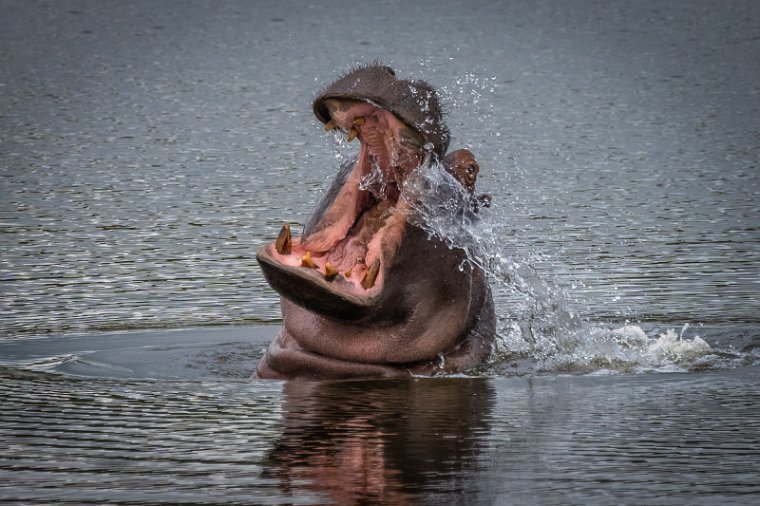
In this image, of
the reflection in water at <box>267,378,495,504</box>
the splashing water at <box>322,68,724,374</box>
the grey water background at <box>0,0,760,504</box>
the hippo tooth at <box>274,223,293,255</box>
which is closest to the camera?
the reflection in water at <box>267,378,495,504</box>

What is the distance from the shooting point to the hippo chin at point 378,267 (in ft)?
20.2

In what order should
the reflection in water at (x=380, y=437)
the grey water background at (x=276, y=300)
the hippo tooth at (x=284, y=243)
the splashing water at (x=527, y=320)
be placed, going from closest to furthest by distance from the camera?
the reflection in water at (x=380, y=437), the grey water background at (x=276, y=300), the hippo tooth at (x=284, y=243), the splashing water at (x=527, y=320)

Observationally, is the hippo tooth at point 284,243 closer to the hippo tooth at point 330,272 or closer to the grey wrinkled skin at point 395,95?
the hippo tooth at point 330,272

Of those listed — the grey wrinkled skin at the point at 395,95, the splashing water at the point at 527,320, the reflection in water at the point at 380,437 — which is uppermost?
the grey wrinkled skin at the point at 395,95

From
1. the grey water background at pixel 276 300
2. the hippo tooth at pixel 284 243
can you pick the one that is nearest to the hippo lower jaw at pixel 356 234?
the hippo tooth at pixel 284 243

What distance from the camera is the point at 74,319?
8359mm

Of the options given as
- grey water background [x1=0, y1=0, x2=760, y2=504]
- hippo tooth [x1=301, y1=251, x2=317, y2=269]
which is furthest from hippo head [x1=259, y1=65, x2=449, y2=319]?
grey water background [x1=0, y1=0, x2=760, y2=504]

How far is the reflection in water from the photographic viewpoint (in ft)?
16.1

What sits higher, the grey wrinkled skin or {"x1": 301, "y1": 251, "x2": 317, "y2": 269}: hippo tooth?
the grey wrinkled skin

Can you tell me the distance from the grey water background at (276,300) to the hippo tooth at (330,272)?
435 millimetres

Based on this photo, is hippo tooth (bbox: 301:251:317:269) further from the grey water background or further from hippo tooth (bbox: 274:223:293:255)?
the grey water background

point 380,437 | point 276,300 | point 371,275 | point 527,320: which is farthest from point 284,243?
point 276,300

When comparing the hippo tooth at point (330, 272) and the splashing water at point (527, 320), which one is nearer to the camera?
the hippo tooth at point (330, 272)

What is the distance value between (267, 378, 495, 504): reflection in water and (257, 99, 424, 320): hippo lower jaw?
1.12 ft
